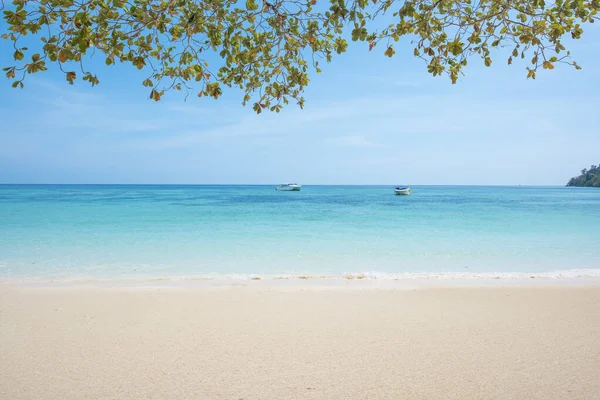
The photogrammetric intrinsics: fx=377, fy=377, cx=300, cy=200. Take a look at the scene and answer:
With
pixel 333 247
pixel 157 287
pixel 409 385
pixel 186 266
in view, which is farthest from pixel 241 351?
pixel 333 247

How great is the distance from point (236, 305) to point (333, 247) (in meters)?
8.83

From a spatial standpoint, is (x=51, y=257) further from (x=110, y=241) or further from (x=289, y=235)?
(x=289, y=235)

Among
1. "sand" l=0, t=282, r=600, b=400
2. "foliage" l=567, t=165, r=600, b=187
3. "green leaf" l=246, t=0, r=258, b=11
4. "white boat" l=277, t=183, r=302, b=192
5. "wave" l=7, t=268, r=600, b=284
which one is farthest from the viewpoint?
"foliage" l=567, t=165, r=600, b=187

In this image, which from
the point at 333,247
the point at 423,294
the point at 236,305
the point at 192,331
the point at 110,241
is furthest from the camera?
the point at 110,241

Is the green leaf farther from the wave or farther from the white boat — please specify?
the white boat

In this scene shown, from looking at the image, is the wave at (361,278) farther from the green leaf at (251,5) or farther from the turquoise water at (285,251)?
the green leaf at (251,5)

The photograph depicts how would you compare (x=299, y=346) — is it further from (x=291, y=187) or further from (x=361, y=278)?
(x=291, y=187)

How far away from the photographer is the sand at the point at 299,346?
302 cm

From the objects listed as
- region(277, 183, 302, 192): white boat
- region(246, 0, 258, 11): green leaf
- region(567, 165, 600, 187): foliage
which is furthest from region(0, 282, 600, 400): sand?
region(567, 165, 600, 187): foliage

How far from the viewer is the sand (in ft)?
9.91

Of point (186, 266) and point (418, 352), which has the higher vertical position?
point (418, 352)

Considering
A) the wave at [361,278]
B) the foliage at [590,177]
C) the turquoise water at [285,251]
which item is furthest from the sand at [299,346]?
the foliage at [590,177]

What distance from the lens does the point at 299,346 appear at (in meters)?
3.81

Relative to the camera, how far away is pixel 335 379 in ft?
10.4
